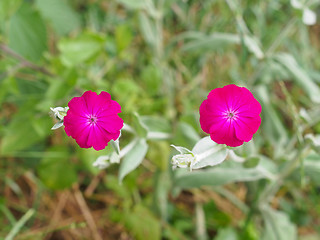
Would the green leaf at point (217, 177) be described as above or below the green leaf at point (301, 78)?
below

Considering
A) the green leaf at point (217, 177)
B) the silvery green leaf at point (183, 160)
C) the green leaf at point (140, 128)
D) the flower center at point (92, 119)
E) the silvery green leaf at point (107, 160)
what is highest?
the green leaf at point (140, 128)

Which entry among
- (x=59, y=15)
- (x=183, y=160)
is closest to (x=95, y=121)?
(x=183, y=160)

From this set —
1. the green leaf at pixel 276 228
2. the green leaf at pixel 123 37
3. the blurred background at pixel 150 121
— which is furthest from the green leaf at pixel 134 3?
the green leaf at pixel 276 228

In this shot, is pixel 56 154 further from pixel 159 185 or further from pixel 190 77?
pixel 190 77

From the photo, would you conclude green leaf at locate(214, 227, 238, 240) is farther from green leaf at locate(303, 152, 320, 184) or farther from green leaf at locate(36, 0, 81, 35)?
green leaf at locate(36, 0, 81, 35)

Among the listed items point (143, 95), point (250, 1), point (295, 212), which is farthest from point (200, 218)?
point (250, 1)

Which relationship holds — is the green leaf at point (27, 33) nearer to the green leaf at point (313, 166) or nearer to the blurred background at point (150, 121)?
the blurred background at point (150, 121)
